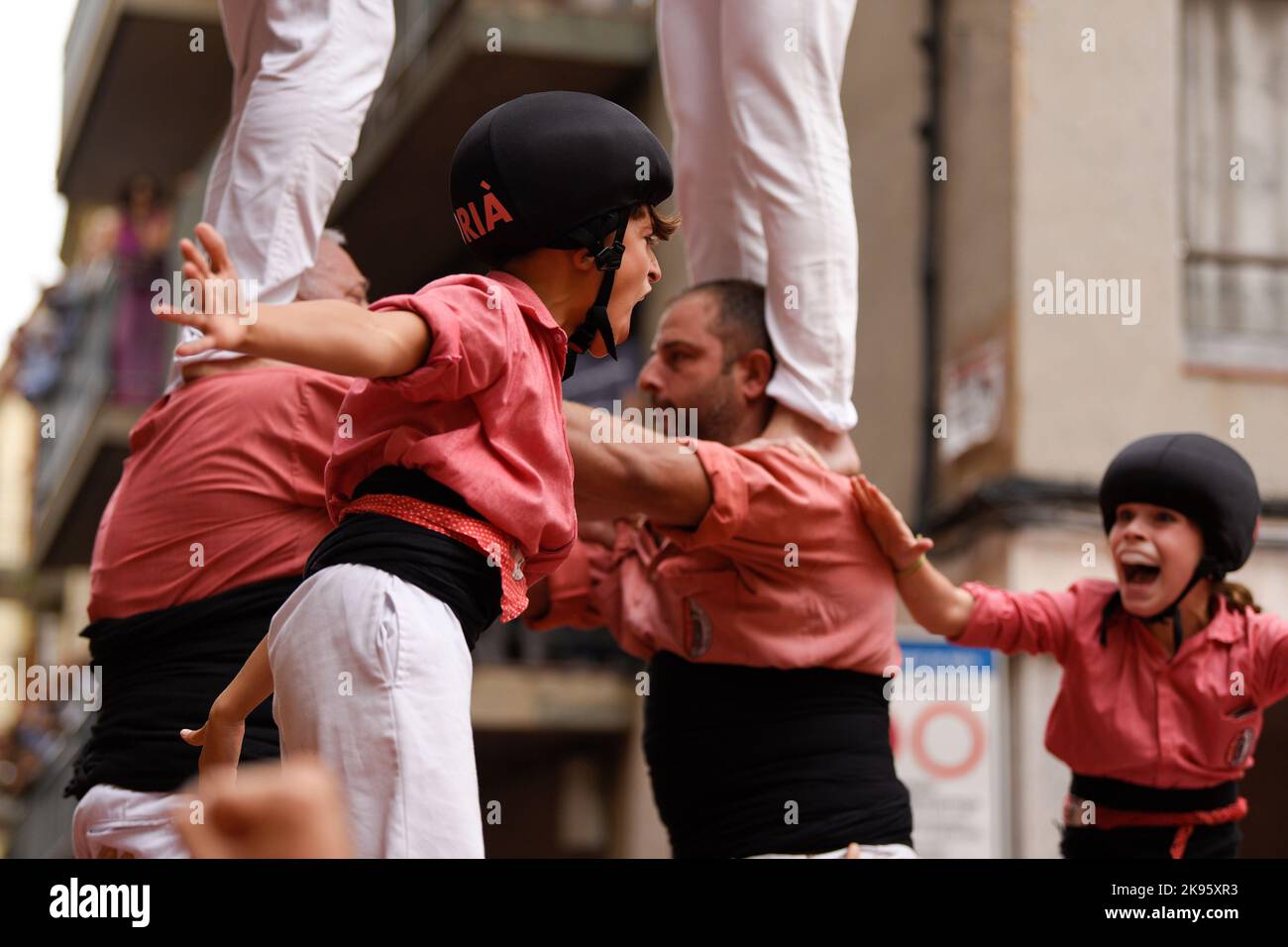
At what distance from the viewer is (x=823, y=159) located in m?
3.67

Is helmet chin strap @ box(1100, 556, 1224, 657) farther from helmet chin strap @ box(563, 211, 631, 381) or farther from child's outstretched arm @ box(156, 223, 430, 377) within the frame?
child's outstretched arm @ box(156, 223, 430, 377)

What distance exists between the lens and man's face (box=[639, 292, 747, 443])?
367 cm

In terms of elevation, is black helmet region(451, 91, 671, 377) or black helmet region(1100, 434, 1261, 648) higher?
black helmet region(451, 91, 671, 377)

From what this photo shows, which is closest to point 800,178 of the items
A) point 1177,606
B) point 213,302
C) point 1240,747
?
point 1177,606

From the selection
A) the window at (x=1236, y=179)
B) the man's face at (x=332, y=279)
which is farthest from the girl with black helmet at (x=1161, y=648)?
the window at (x=1236, y=179)

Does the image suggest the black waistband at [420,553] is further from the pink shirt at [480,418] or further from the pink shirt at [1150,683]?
the pink shirt at [1150,683]

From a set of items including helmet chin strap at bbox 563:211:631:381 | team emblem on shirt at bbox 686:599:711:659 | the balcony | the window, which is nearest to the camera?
helmet chin strap at bbox 563:211:631:381

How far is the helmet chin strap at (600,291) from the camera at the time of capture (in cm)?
260

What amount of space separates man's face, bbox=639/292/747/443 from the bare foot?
97 millimetres

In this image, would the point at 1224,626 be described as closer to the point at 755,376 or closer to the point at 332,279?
the point at 755,376

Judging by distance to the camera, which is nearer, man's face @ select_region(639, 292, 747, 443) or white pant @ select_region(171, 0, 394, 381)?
white pant @ select_region(171, 0, 394, 381)

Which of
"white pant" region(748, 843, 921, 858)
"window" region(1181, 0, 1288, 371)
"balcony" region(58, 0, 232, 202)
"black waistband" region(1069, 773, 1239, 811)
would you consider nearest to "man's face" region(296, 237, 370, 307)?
"white pant" region(748, 843, 921, 858)

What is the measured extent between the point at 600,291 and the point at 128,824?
1.10 m

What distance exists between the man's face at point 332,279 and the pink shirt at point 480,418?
862 millimetres
